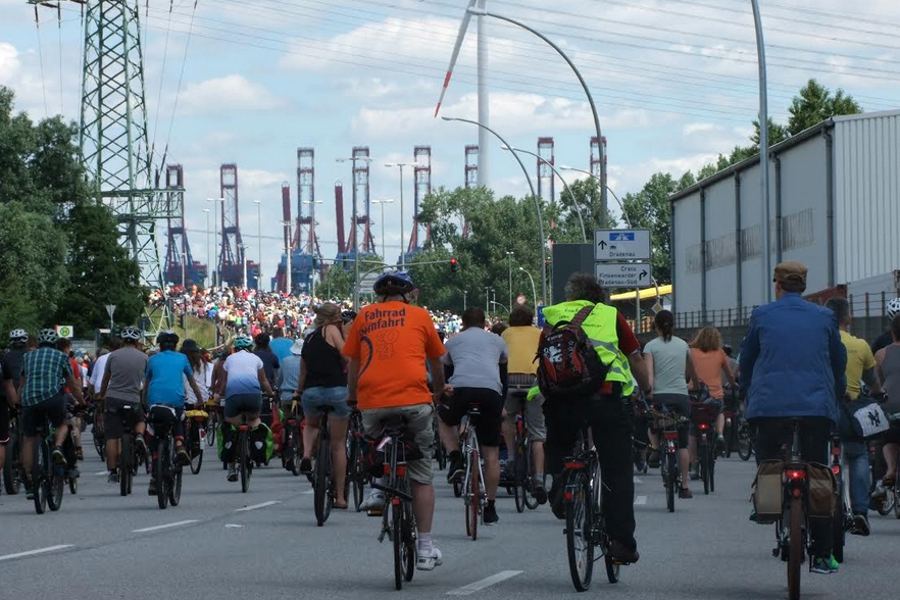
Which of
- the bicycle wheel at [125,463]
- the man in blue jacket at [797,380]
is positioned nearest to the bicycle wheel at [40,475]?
the bicycle wheel at [125,463]

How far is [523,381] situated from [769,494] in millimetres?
7134

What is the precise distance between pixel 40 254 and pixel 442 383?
56.7 meters

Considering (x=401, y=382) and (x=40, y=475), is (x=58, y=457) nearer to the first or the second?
(x=40, y=475)

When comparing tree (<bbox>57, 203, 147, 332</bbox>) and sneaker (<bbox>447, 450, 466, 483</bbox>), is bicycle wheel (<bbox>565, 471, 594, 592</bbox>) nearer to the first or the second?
sneaker (<bbox>447, 450, 466, 483</bbox>)

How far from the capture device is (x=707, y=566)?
475 inches

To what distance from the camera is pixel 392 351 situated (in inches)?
434

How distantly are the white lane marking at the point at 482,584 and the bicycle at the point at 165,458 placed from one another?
23.0ft

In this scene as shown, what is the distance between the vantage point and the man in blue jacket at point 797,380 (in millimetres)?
10141

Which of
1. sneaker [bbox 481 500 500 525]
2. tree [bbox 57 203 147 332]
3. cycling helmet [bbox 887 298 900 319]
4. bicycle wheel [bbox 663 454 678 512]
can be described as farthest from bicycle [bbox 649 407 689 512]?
tree [bbox 57 203 147 332]

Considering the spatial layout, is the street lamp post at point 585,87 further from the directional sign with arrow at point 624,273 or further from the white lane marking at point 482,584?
the white lane marking at point 482,584

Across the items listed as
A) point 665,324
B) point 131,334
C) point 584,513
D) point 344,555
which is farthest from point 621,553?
point 131,334

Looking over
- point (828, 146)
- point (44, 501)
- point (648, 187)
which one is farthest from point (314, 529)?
point (648, 187)

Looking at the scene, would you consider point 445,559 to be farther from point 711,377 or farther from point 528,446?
point 711,377

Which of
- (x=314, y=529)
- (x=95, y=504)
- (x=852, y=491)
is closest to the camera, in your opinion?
(x=852, y=491)
